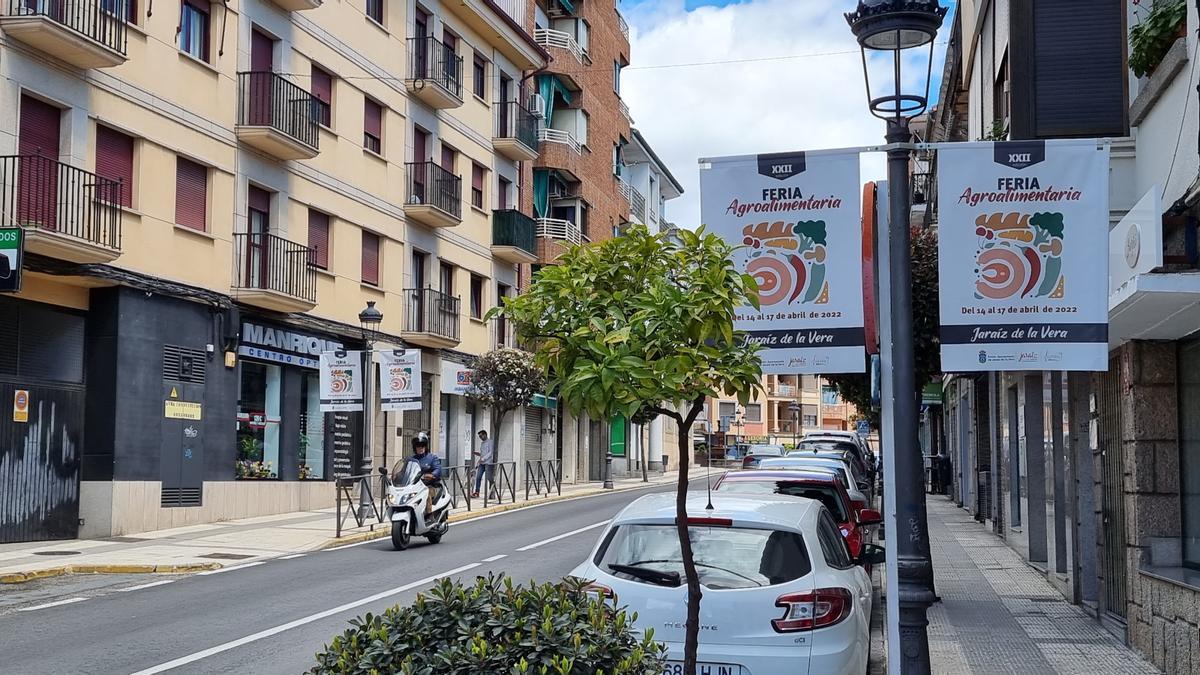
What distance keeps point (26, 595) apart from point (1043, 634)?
1095 cm

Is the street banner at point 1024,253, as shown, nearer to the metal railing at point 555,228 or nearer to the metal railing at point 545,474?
the metal railing at point 545,474

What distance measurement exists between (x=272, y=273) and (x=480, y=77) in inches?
589

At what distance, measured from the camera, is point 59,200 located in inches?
746

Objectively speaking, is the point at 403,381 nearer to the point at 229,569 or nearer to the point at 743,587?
the point at 229,569

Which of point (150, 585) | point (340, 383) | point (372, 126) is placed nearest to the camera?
point (150, 585)

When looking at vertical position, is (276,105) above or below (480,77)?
below

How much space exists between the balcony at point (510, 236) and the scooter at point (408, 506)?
793 inches

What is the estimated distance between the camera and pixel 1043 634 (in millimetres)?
11609

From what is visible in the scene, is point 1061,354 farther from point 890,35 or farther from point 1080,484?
point 1080,484

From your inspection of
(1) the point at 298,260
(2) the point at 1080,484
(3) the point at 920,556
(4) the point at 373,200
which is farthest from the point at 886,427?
(4) the point at 373,200

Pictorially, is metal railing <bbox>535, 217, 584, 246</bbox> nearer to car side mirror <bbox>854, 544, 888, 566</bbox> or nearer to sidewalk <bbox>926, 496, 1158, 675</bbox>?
sidewalk <bbox>926, 496, 1158, 675</bbox>

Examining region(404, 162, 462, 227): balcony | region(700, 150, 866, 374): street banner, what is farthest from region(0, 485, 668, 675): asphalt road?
region(404, 162, 462, 227): balcony

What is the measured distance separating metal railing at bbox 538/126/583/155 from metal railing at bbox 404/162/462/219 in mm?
10056

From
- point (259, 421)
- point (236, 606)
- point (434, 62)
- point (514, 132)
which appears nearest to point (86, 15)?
point (259, 421)
